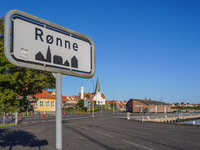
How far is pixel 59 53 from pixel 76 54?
28 centimetres

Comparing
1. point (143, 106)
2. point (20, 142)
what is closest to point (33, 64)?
point (20, 142)

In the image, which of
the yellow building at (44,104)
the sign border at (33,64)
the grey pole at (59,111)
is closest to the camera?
the sign border at (33,64)

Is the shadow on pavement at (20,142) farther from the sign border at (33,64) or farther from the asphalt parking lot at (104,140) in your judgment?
the sign border at (33,64)

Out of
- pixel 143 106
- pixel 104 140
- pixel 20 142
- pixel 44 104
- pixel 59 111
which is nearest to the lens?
pixel 59 111

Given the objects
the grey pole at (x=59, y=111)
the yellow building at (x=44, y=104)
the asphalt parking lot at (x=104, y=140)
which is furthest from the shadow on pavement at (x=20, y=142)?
the yellow building at (x=44, y=104)

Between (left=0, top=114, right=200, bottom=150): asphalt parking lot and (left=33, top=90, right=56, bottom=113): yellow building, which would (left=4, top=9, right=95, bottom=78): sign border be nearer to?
(left=0, top=114, right=200, bottom=150): asphalt parking lot

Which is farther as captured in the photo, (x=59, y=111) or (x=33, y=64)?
(x=59, y=111)

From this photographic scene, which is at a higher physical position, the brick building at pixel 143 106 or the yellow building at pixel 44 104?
the yellow building at pixel 44 104

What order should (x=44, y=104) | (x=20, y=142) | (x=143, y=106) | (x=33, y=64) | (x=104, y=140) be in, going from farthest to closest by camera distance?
(x=143, y=106), (x=44, y=104), (x=104, y=140), (x=20, y=142), (x=33, y=64)

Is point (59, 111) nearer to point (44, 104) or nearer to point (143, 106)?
point (44, 104)

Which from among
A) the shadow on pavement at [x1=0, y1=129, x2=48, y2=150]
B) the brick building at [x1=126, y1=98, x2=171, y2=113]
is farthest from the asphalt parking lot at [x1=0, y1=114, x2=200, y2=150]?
the brick building at [x1=126, y1=98, x2=171, y2=113]

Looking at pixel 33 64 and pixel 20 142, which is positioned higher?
pixel 33 64

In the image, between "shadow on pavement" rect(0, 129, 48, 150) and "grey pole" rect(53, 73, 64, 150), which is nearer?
"grey pole" rect(53, 73, 64, 150)

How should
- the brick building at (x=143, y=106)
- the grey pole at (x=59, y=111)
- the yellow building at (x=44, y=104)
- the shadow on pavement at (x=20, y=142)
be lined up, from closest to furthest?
1. the grey pole at (x=59, y=111)
2. the shadow on pavement at (x=20, y=142)
3. the yellow building at (x=44, y=104)
4. the brick building at (x=143, y=106)
